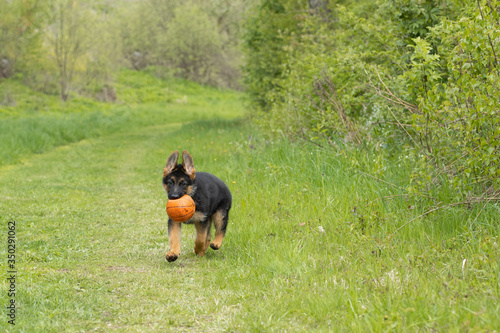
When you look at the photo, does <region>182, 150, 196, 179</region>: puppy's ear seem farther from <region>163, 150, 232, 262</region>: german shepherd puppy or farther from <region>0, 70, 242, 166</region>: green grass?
<region>0, 70, 242, 166</region>: green grass

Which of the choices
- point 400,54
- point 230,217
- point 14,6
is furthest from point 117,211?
point 14,6

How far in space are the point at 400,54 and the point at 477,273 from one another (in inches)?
211

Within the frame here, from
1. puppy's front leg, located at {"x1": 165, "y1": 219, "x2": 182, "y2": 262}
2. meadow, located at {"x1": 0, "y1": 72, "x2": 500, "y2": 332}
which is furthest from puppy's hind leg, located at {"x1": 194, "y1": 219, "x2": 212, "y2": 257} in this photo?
puppy's front leg, located at {"x1": 165, "y1": 219, "x2": 182, "y2": 262}

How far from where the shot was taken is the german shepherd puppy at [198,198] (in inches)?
224

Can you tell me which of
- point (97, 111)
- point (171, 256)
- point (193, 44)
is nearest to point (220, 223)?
point (171, 256)

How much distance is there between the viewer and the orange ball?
543 centimetres

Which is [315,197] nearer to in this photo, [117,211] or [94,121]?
[117,211]

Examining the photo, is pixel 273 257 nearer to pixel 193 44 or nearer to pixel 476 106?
pixel 476 106

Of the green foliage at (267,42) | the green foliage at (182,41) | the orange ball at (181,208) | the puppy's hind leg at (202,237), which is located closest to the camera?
the orange ball at (181,208)

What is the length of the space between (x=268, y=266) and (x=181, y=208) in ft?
3.56

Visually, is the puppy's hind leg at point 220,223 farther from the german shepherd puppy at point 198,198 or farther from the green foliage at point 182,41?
the green foliage at point 182,41

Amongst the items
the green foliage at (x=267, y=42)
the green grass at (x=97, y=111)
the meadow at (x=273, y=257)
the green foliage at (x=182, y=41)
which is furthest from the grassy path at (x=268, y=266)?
the green foliage at (x=182, y=41)

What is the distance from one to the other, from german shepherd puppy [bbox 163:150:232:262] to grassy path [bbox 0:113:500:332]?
221 mm

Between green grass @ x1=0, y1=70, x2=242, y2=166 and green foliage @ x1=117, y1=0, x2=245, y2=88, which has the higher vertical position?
green foliage @ x1=117, y1=0, x2=245, y2=88
